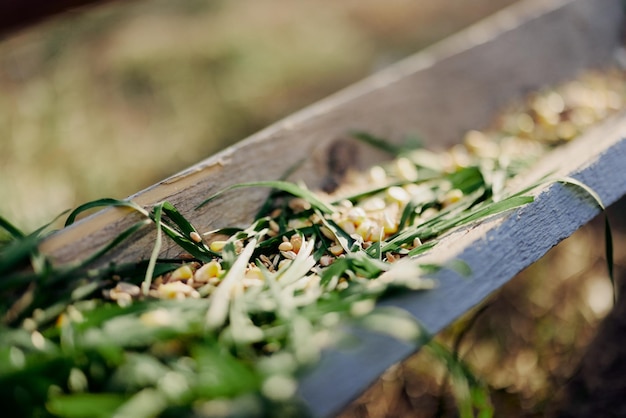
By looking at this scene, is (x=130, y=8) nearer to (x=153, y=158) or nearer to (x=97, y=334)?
(x=153, y=158)

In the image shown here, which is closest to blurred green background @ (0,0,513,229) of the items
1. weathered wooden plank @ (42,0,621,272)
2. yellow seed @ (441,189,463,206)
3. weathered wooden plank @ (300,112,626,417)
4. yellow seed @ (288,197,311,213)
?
weathered wooden plank @ (42,0,621,272)

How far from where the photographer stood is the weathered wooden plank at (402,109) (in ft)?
3.72

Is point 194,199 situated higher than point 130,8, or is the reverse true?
point 130,8

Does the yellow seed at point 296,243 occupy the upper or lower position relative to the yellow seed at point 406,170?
upper

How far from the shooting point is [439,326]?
0.81 m

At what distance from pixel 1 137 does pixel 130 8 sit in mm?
2130

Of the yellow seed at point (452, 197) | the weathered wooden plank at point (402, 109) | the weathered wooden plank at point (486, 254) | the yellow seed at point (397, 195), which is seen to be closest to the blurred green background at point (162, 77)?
the weathered wooden plank at point (402, 109)

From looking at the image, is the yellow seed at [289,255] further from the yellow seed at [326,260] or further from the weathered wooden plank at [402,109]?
the weathered wooden plank at [402,109]

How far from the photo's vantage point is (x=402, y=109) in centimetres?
180

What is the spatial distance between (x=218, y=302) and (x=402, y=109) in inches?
44.8

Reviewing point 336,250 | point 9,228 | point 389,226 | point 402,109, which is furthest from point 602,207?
point 9,228

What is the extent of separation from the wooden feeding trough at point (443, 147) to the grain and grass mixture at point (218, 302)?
0.11 ft

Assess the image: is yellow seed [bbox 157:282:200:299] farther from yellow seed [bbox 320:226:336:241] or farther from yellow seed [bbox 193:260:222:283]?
yellow seed [bbox 320:226:336:241]

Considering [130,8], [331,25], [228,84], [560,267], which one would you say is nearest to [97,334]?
[560,267]
